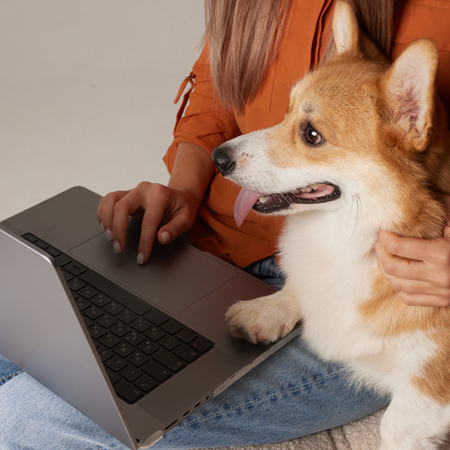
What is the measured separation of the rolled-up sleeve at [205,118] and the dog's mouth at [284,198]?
18.0 inches

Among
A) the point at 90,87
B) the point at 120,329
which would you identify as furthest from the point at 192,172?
the point at 90,87

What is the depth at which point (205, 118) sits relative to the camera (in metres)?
1.62

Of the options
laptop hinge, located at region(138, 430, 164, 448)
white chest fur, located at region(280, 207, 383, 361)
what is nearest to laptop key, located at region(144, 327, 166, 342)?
laptop hinge, located at region(138, 430, 164, 448)

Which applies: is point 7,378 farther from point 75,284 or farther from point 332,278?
point 332,278

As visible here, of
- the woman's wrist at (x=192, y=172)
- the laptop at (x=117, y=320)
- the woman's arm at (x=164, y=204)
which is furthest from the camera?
the woman's wrist at (x=192, y=172)

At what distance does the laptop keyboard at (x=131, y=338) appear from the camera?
40.2 inches

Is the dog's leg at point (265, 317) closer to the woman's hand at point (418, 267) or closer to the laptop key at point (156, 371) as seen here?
the laptop key at point (156, 371)

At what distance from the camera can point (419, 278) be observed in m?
0.96

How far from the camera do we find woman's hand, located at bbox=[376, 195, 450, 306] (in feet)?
3.08

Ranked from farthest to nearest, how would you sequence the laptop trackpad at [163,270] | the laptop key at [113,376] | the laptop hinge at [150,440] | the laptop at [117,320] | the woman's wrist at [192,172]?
the woman's wrist at [192,172] < the laptop trackpad at [163,270] < the laptop key at [113,376] < the laptop hinge at [150,440] < the laptop at [117,320]

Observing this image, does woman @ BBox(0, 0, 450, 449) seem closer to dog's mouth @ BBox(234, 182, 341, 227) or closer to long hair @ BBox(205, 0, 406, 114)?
long hair @ BBox(205, 0, 406, 114)

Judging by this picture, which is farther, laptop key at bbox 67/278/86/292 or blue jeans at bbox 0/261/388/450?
laptop key at bbox 67/278/86/292

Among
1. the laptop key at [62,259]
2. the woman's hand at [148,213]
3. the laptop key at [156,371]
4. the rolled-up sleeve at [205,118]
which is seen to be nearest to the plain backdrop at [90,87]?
the rolled-up sleeve at [205,118]

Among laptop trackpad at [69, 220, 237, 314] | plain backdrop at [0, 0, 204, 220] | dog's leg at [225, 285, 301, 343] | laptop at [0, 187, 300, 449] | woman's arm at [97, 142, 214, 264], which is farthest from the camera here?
plain backdrop at [0, 0, 204, 220]
